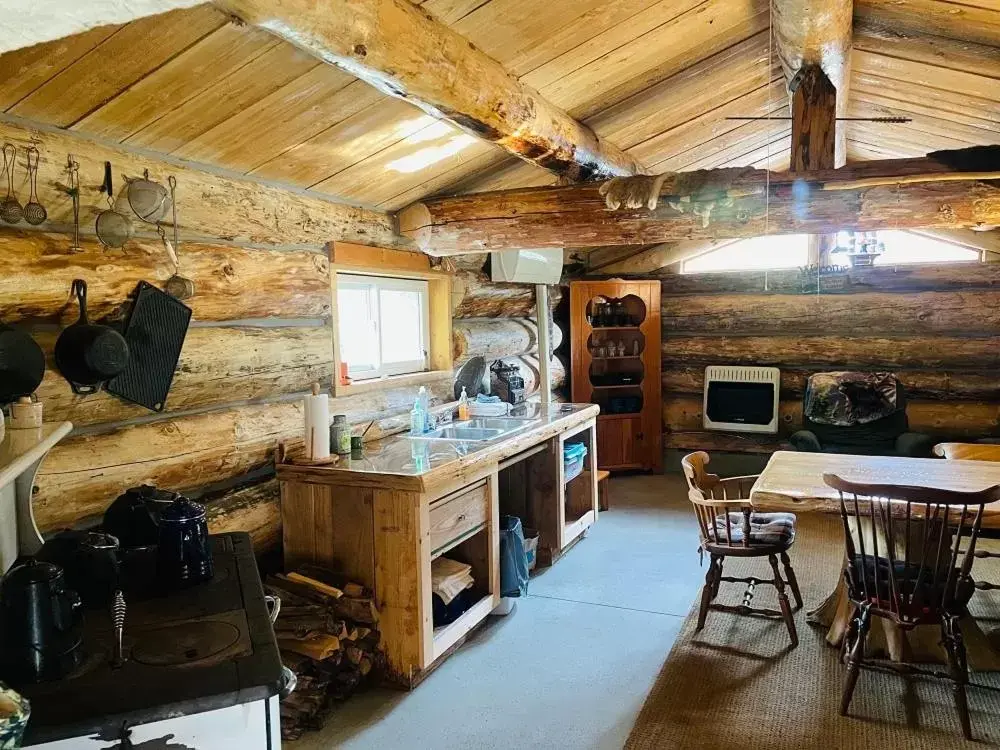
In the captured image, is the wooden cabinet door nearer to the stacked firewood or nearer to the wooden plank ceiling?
the wooden plank ceiling

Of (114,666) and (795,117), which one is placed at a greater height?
(795,117)

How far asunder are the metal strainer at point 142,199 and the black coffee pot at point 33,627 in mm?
1355

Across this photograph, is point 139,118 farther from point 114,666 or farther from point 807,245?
point 807,245

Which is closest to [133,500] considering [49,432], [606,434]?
[49,432]

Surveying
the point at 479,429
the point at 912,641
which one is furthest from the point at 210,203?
the point at 912,641

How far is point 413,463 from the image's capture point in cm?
321

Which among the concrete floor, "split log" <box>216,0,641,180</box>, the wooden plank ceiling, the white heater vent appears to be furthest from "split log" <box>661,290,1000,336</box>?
"split log" <box>216,0,641,180</box>

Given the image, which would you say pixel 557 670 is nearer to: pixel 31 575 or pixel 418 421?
pixel 418 421

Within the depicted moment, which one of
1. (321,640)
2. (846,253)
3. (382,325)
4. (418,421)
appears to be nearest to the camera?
(321,640)

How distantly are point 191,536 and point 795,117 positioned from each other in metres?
3.16

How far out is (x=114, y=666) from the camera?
1422mm

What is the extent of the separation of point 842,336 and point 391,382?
4329 mm

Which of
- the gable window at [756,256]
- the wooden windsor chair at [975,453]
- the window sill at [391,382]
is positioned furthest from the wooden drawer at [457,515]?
the gable window at [756,256]

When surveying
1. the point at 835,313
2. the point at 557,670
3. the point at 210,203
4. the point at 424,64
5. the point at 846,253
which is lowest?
the point at 557,670
